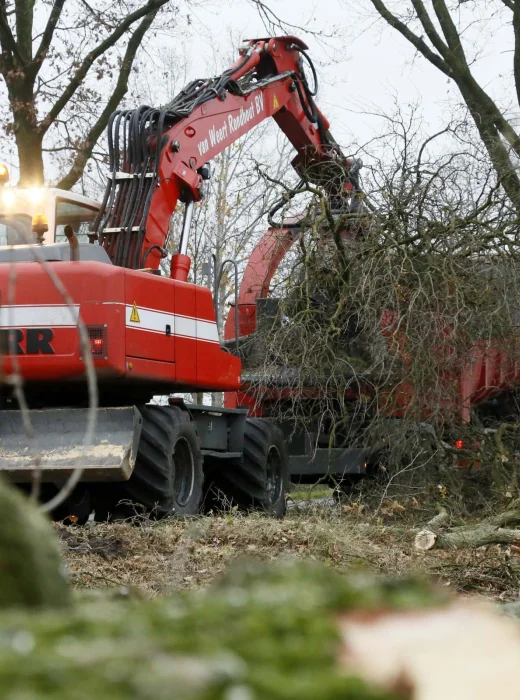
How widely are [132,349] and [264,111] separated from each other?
5018mm

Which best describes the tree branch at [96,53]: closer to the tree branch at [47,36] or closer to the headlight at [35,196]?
the tree branch at [47,36]

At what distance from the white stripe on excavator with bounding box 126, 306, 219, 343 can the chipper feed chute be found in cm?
77

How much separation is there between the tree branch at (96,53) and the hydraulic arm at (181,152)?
532 centimetres

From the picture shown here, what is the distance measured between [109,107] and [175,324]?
32.8 ft

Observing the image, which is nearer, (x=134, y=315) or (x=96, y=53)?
(x=134, y=315)

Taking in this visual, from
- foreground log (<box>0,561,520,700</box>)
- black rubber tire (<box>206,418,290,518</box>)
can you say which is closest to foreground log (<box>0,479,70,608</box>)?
foreground log (<box>0,561,520,700</box>)

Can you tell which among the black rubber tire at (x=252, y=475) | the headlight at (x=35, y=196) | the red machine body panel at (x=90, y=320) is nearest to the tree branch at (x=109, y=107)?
the black rubber tire at (x=252, y=475)

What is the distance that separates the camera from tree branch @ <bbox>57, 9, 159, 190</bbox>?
716 inches

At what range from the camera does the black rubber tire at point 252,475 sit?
11711 millimetres

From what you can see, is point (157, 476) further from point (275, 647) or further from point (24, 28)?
point (24, 28)

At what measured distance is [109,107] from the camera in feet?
62.3

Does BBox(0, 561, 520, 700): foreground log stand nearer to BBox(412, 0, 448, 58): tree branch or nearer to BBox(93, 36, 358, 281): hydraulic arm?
BBox(93, 36, 358, 281): hydraulic arm

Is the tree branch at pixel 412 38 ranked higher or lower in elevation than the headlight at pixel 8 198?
higher

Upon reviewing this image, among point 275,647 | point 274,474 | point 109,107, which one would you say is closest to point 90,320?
point 274,474
